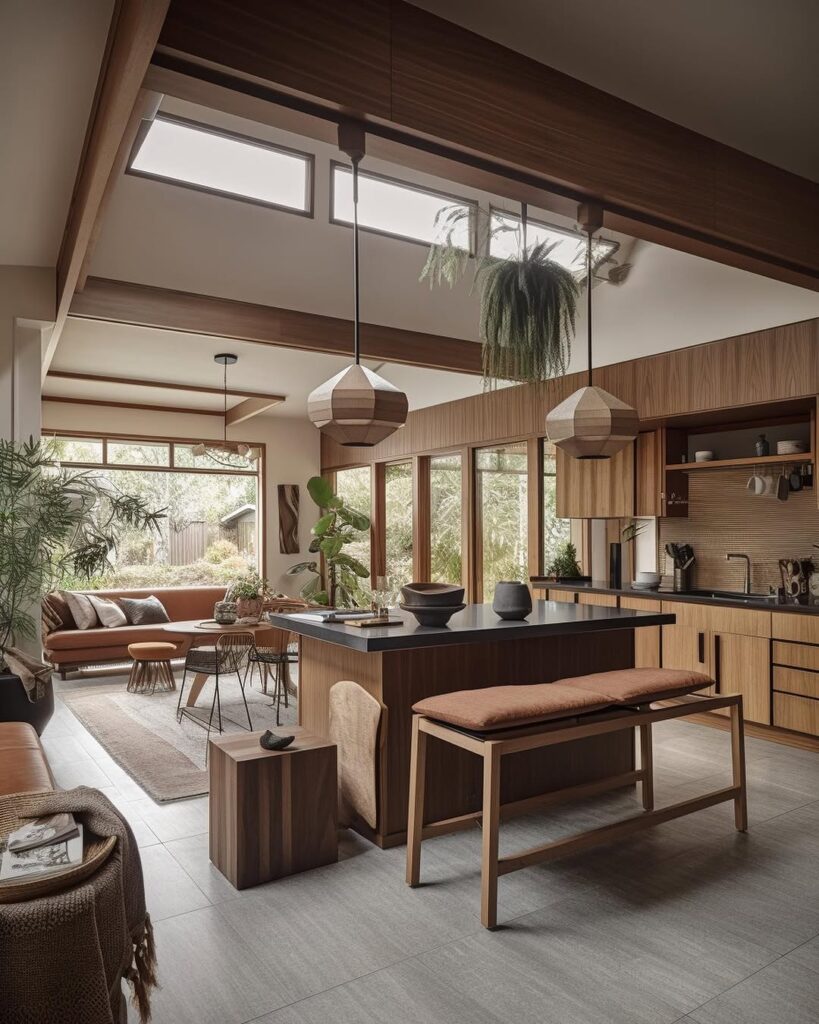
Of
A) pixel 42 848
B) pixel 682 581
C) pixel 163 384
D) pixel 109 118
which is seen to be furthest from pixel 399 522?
pixel 42 848

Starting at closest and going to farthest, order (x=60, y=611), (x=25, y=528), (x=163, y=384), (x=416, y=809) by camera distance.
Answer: (x=416, y=809), (x=25, y=528), (x=60, y=611), (x=163, y=384)

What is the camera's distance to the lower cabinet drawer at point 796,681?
4.54 metres

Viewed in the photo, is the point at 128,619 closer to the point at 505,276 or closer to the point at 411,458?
the point at 411,458

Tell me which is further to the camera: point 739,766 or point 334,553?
point 334,553

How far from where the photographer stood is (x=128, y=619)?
799cm

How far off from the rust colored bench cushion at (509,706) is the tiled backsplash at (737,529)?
2912mm

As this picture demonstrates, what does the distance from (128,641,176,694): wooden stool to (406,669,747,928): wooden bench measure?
4.04m

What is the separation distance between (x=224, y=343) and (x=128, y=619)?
304 cm

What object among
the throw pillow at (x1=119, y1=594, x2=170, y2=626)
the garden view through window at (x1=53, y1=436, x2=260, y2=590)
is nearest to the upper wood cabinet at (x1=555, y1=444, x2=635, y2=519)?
the throw pillow at (x1=119, y1=594, x2=170, y2=626)

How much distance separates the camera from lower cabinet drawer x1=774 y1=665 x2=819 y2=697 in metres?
4.54

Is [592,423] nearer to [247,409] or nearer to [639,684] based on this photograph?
[639,684]

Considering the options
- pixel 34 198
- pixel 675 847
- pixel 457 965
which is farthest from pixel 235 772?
pixel 34 198

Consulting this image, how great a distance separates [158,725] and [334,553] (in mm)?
3747

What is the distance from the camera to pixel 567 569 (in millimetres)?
6391
